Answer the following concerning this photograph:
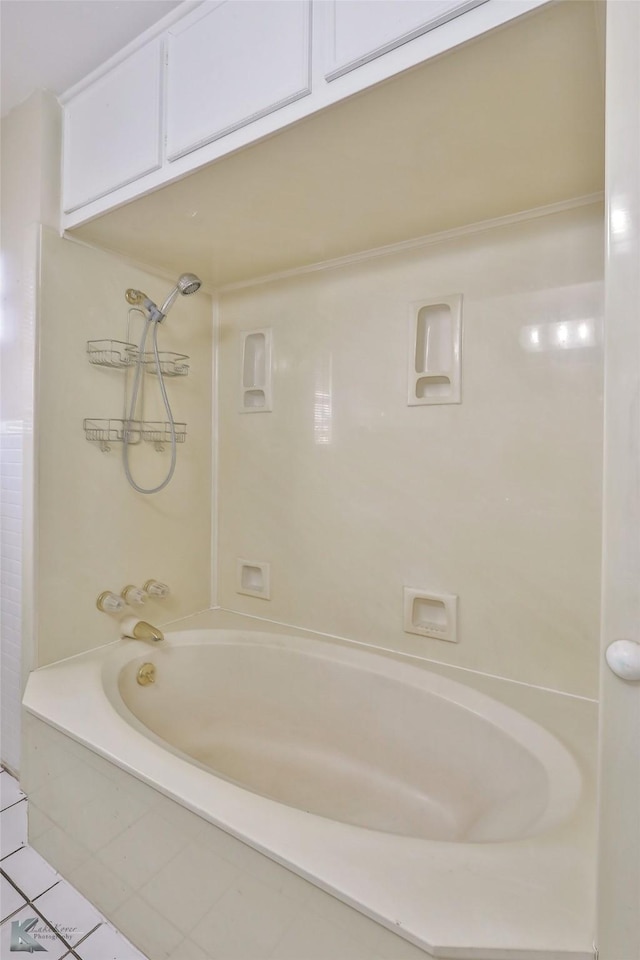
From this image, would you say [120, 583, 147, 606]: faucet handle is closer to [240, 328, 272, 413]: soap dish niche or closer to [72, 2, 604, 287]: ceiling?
[240, 328, 272, 413]: soap dish niche

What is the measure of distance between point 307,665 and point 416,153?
63.5 inches

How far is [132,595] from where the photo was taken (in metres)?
1.76

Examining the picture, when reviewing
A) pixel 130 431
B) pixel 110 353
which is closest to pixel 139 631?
pixel 130 431

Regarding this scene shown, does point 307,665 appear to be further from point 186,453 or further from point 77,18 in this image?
point 77,18

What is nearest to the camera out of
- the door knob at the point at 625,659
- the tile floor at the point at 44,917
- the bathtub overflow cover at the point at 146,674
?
the door knob at the point at 625,659

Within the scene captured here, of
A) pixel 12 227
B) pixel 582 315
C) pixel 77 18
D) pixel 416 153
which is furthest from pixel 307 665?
pixel 77 18

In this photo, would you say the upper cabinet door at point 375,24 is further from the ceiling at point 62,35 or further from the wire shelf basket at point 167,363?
the wire shelf basket at point 167,363

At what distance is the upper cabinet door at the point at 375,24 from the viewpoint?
81 cm

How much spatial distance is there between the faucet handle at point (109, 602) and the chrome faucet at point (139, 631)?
0.23 ft

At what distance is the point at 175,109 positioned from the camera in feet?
3.94

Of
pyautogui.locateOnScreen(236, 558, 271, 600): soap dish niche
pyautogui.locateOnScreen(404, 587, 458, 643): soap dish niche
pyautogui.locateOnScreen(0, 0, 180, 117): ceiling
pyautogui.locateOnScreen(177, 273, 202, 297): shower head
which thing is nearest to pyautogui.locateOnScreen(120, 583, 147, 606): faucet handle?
pyautogui.locateOnScreen(236, 558, 271, 600): soap dish niche

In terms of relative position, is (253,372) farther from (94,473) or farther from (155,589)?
(155,589)

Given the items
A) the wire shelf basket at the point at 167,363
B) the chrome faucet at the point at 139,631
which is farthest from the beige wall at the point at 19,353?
the wire shelf basket at the point at 167,363

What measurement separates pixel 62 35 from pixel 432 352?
4.69 ft
